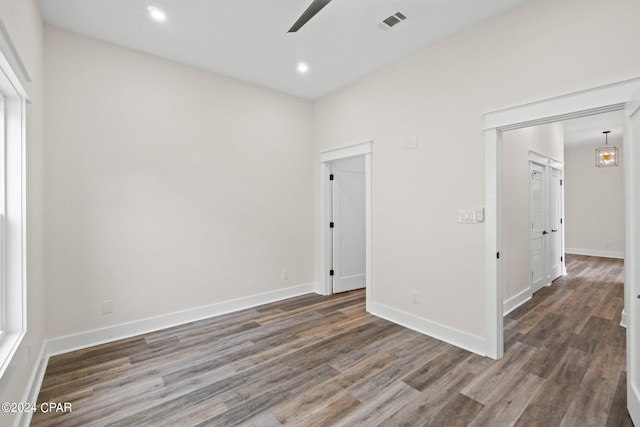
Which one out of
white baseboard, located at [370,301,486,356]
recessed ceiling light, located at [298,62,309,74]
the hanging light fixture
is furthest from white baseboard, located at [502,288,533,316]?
the hanging light fixture

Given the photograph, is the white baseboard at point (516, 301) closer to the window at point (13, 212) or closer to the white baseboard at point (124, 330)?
the white baseboard at point (124, 330)

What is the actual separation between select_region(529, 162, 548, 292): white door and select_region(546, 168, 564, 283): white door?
0.32 metres

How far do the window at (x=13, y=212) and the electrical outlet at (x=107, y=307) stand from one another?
1.15m

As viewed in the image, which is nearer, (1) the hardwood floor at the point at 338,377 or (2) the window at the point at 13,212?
(2) the window at the point at 13,212

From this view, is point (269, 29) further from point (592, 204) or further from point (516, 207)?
point (592, 204)

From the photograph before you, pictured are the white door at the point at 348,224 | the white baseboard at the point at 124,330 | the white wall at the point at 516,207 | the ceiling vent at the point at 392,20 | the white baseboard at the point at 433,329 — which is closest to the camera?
the white baseboard at the point at 124,330

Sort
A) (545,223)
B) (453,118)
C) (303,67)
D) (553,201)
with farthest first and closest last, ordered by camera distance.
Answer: (553,201), (545,223), (303,67), (453,118)

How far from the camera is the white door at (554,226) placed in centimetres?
520

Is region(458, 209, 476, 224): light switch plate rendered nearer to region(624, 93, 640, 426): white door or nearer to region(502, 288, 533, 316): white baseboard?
region(624, 93, 640, 426): white door

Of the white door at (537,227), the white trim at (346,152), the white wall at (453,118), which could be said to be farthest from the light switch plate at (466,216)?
the white door at (537,227)

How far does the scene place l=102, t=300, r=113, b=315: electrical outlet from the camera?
9.73ft

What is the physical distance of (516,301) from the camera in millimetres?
4020

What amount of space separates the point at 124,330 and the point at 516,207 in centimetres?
511

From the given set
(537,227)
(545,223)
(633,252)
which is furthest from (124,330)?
(545,223)
